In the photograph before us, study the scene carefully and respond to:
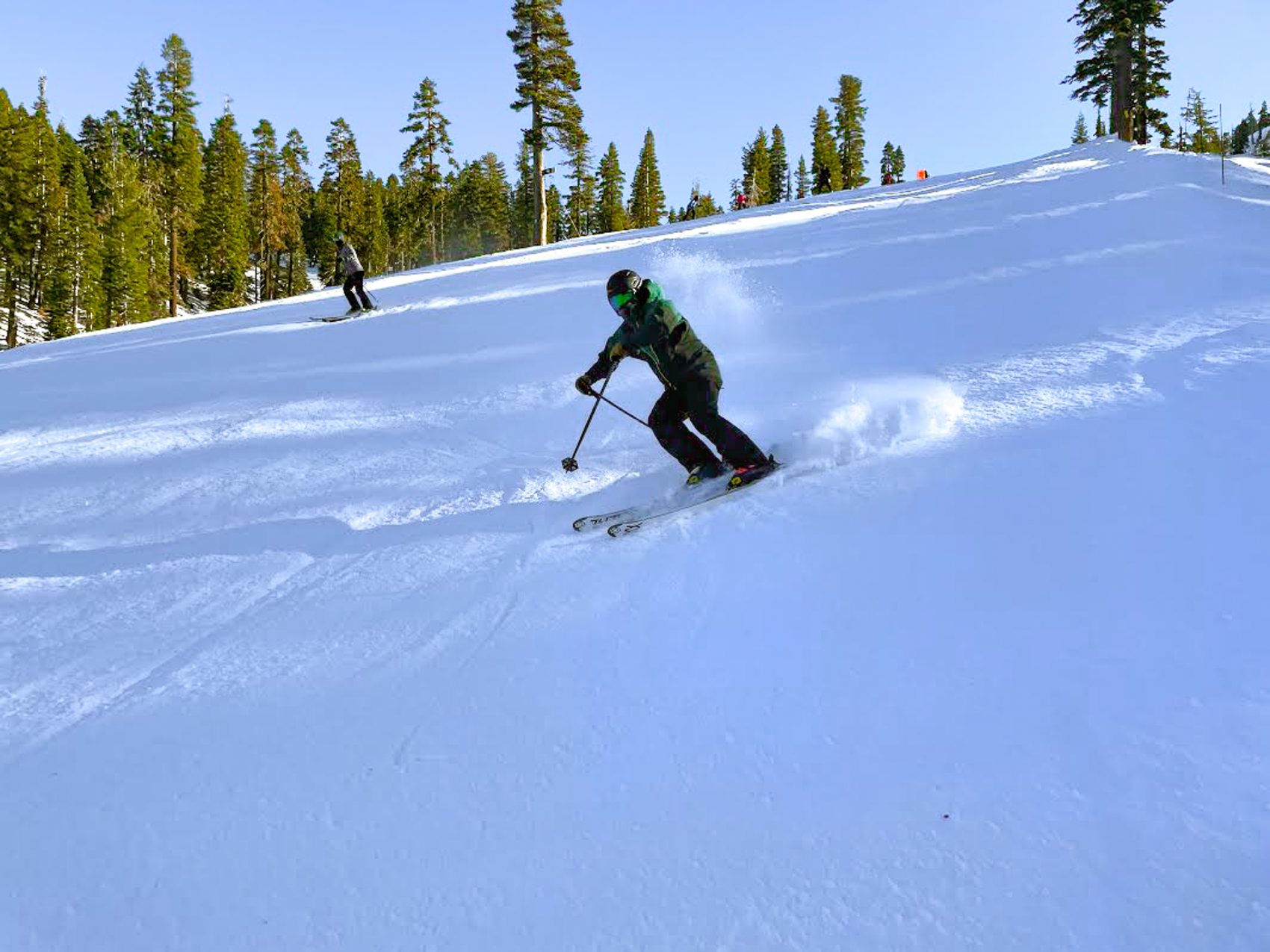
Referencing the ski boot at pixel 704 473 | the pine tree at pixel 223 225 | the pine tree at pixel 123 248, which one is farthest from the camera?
the pine tree at pixel 223 225

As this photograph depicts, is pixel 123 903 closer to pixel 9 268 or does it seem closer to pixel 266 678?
pixel 266 678

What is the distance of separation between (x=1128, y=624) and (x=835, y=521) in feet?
5.49

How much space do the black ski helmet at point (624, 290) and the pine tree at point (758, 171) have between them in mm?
68624

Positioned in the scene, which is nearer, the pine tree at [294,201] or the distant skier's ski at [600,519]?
the distant skier's ski at [600,519]

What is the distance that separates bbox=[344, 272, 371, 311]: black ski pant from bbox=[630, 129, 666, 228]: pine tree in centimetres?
5963

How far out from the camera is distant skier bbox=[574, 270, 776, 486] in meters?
5.54

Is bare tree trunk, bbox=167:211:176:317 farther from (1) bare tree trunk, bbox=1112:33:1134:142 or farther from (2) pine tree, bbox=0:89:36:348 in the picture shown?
(1) bare tree trunk, bbox=1112:33:1134:142

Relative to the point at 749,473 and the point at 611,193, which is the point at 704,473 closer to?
the point at 749,473

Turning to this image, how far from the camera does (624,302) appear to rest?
5551 millimetres

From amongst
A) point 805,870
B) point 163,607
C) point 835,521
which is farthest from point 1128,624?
point 163,607

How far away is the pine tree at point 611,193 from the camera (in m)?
67.3

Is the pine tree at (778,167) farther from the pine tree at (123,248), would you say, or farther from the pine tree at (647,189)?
the pine tree at (123,248)

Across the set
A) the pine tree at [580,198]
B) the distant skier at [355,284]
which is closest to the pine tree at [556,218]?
the pine tree at [580,198]

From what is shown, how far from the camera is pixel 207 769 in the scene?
309cm
